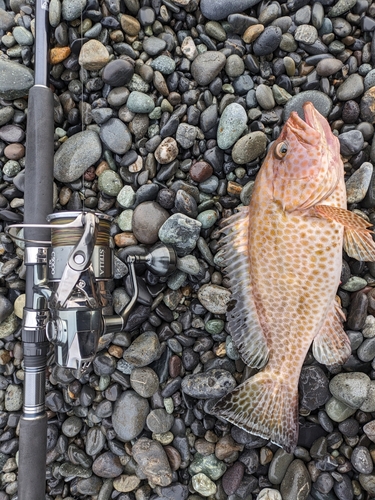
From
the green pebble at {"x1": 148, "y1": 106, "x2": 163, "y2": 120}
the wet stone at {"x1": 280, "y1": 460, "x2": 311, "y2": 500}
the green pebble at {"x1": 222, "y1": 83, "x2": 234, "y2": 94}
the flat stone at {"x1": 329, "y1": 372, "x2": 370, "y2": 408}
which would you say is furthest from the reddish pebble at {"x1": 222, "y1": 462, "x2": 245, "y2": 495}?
the green pebble at {"x1": 222, "y1": 83, "x2": 234, "y2": 94}

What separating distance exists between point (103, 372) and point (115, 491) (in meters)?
0.80

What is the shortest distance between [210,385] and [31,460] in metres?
1.12

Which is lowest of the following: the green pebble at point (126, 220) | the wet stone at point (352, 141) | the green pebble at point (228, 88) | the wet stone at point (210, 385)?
the wet stone at point (210, 385)

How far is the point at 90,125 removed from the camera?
2.32 m

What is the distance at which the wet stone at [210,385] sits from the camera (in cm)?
217

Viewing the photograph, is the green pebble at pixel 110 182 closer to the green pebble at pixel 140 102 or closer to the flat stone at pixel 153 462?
the green pebble at pixel 140 102

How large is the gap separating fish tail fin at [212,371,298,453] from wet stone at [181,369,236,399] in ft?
0.55

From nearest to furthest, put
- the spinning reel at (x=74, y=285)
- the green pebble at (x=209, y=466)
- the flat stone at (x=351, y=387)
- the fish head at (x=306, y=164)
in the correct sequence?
the spinning reel at (x=74, y=285)
the fish head at (x=306, y=164)
the flat stone at (x=351, y=387)
the green pebble at (x=209, y=466)

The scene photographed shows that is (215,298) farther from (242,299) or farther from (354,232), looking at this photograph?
(354,232)

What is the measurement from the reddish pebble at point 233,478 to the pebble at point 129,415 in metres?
0.63

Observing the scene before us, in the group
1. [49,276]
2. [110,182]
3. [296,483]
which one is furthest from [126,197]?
[296,483]

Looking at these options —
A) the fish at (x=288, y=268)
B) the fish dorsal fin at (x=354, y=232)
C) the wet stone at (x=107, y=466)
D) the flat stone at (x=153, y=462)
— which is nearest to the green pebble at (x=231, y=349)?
the fish at (x=288, y=268)

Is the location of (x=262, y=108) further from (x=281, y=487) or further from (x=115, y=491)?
(x=115, y=491)

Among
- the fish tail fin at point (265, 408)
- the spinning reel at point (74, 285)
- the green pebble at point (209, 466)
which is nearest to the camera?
the spinning reel at point (74, 285)
